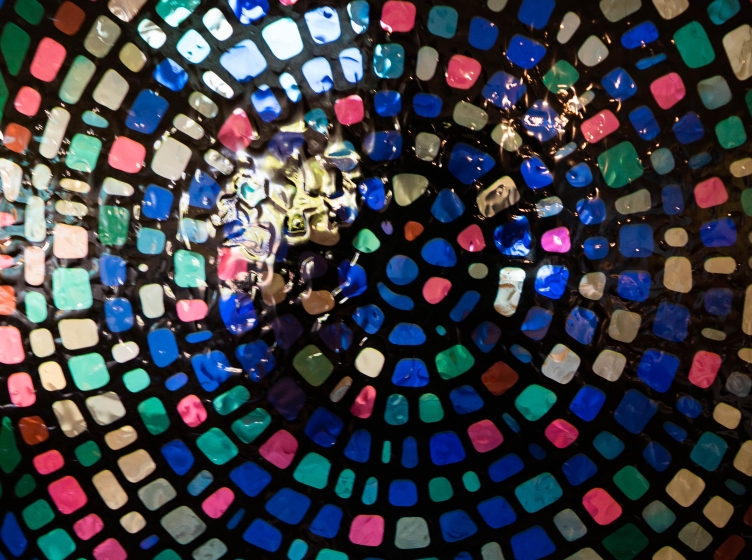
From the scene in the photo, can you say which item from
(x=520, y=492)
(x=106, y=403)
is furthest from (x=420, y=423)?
(x=106, y=403)

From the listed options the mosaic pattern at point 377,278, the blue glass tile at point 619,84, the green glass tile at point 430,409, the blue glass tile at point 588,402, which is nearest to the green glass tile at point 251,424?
the mosaic pattern at point 377,278

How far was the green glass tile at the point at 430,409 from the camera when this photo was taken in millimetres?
366

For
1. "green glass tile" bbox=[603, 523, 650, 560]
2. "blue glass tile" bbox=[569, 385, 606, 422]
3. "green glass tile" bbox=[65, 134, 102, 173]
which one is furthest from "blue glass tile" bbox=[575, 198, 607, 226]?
"green glass tile" bbox=[65, 134, 102, 173]

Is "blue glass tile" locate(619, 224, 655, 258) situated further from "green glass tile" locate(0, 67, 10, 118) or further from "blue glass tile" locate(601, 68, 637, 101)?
"green glass tile" locate(0, 67, 10, 118)

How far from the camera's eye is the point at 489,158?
0.35m


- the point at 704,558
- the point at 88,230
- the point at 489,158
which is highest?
the point at 489,158

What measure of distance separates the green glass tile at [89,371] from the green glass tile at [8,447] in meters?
0.06

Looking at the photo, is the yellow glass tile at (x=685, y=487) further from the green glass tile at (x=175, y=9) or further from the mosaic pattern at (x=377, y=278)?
the green glass tile at (x=175, y=9)

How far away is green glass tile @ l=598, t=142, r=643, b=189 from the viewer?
0.35 m

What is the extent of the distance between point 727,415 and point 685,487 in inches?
2.2

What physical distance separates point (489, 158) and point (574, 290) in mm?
100

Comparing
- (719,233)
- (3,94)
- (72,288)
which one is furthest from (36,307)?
(719,233)

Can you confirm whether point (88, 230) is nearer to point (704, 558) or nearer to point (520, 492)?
point (520, 492)

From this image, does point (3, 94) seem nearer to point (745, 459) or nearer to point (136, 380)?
point (136, 380)
